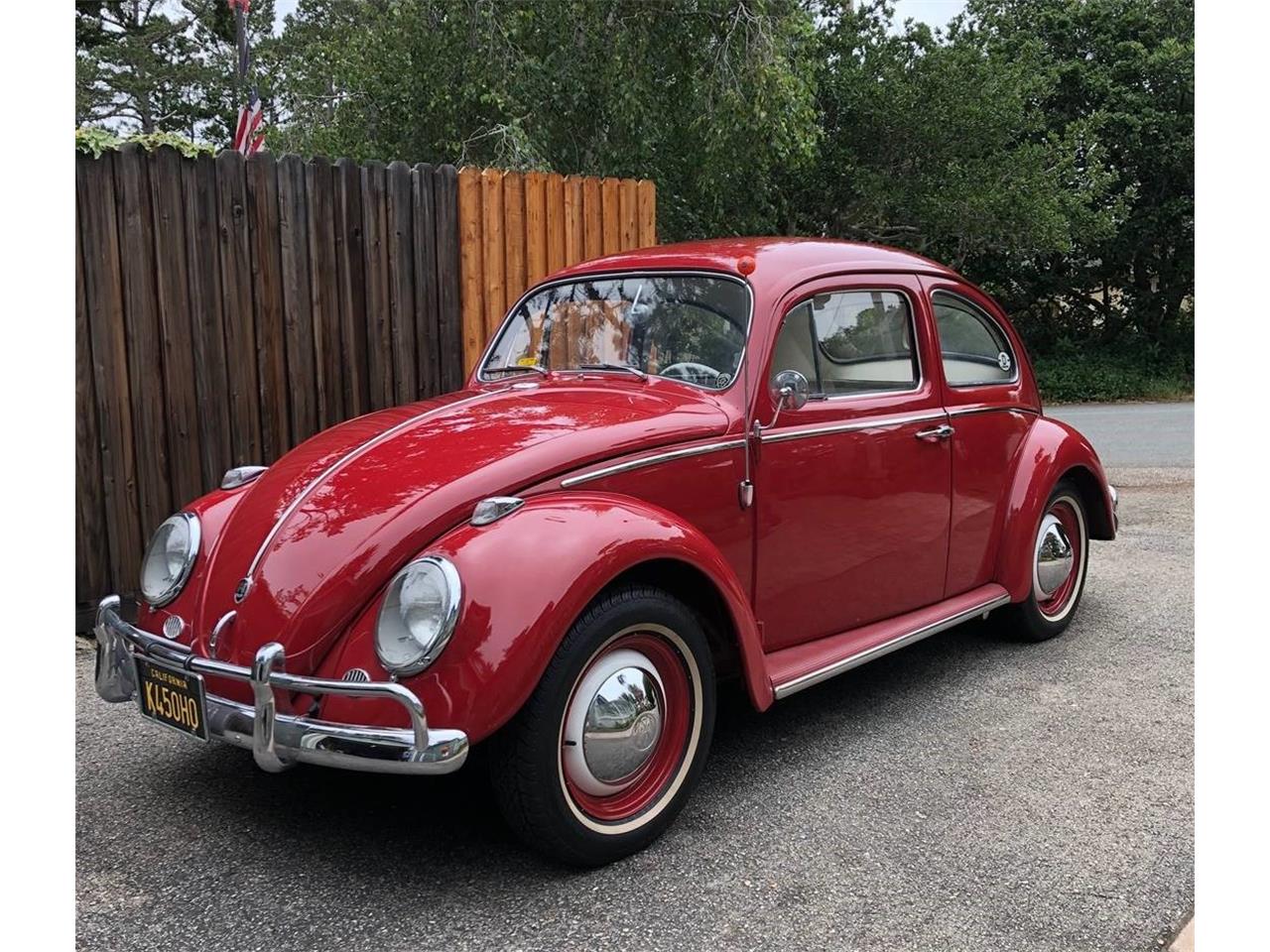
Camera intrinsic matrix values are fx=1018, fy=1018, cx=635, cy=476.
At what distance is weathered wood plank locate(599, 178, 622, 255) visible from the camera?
264 inches

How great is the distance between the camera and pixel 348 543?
2814mm

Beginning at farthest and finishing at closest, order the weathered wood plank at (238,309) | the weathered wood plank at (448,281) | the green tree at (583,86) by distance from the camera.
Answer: the green tree at (583,86)
the weathered wood plank at (448,281)
the weathered wood plank at (238,309)

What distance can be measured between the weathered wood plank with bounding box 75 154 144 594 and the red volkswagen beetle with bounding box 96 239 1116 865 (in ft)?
5.34

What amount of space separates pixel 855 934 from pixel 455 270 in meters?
4.49

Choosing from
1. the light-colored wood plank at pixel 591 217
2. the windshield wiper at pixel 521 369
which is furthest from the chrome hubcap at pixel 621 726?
the light-colored wood plank at pixel 591 217

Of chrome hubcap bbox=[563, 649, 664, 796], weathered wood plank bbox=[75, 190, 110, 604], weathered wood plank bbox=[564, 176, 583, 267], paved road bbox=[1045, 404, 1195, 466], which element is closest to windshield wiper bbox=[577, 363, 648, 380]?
chrome hubcap bbox=[563, 649, 664, 796]

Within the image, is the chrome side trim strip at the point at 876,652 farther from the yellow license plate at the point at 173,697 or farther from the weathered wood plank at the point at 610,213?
the weathered wood plank at the point at 610,213

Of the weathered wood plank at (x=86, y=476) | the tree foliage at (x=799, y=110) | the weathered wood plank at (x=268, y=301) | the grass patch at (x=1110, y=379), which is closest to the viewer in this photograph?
the weathered wood plank at (x=86, y=476)

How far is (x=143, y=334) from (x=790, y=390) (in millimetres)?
3282

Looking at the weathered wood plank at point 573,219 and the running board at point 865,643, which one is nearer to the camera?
the running board at point 865,643

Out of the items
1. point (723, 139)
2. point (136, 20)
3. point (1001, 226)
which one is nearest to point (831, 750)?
point (723, 139)

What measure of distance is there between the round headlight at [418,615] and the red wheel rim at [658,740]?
47cm

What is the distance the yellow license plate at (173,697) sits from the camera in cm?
277

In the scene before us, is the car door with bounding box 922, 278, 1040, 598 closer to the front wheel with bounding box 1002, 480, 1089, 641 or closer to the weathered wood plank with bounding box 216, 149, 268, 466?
the front wheel with bounding box 1002, 480, 1089, 641
